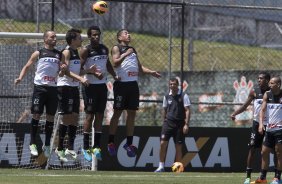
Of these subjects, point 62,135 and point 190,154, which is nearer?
point 62,135

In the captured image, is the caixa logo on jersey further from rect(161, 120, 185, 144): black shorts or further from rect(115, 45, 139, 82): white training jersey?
rect(115, 45, 139, 82): white training jersey

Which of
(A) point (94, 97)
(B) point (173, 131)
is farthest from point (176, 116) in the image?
(A) point (94, 97)

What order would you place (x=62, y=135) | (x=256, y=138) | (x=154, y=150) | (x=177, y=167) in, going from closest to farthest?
1. (x=62, y=135)
2. (x=256, y=138)
3. (x=177, y=167)
4. (x=154, y=150)

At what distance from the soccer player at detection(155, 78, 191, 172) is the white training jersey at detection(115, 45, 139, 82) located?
362cm

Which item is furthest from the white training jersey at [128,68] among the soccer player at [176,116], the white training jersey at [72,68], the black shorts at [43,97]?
the soccer player at [176,116]

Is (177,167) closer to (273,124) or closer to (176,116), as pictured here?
(176,116)

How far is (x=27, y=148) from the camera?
76.6 feet

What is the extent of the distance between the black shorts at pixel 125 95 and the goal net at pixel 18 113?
118 inches

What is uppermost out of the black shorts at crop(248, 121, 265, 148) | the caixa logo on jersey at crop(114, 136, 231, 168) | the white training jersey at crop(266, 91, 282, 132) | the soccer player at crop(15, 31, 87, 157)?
the soccer player at crop(15, 31, 87, 157)

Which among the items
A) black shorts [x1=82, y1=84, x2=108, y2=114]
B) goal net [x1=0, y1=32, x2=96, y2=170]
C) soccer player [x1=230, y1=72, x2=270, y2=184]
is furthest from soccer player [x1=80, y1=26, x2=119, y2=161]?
soccer player [x1=230, y1=72, x2=270, y2=184]

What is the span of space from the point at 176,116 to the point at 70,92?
193 inches

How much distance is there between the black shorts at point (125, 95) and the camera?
66.9 feet

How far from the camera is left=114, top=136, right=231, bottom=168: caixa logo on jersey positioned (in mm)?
24344

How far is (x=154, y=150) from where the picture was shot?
24.6 m
